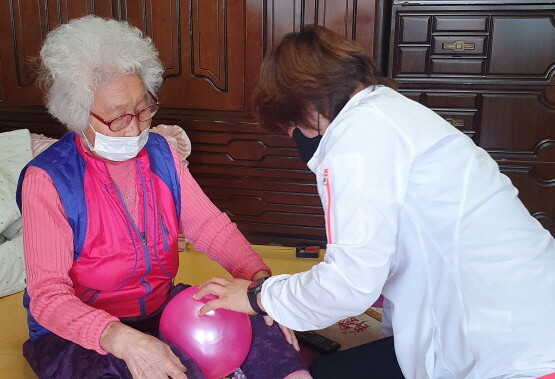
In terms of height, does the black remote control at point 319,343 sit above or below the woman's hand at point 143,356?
below

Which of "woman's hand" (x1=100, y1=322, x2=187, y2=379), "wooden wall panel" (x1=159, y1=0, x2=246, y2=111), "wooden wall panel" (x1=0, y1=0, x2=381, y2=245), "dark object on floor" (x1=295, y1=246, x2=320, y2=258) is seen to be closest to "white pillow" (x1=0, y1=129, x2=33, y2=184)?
"wooden wall panel" (x1=0, y1=0, x2=381, y2=245)

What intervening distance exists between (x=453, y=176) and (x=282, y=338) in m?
0.65

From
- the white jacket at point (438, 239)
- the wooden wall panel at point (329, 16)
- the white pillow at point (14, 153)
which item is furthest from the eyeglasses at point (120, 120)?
the wooden wall panel at point (329, 16)

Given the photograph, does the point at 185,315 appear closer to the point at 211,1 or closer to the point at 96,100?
the point at 96,100

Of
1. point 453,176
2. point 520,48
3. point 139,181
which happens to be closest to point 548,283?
point 453,176

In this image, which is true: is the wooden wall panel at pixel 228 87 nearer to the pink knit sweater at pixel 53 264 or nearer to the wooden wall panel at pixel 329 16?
the wooden wall panel at pixel 329 16

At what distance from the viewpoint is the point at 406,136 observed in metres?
1.05

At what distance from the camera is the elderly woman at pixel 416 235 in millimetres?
1027

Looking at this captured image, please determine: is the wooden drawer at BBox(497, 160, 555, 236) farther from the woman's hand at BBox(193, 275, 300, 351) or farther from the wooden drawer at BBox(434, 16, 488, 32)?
the woman's hand at BBox(193, 275, 300, 351)

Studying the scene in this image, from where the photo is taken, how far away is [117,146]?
4.72 feet

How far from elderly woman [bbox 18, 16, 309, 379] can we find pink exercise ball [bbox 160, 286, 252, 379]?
0.13 ft

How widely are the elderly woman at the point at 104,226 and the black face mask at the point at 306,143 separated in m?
0.44

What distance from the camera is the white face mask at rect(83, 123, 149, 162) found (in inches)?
56.2

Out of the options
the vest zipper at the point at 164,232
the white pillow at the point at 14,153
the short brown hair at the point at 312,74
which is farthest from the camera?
the white pillow at the point at 14,153
